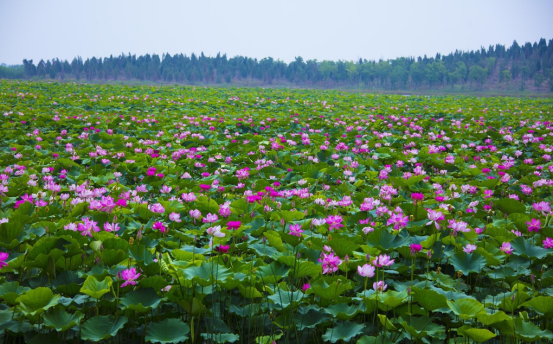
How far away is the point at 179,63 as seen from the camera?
11581 cm

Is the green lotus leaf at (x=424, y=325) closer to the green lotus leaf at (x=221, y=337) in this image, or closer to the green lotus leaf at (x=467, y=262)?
the green lotus leaf at (x=467, y=262)

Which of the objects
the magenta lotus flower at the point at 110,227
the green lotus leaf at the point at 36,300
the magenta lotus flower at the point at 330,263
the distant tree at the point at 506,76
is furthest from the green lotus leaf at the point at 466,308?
the distant tree at the point at 506,76

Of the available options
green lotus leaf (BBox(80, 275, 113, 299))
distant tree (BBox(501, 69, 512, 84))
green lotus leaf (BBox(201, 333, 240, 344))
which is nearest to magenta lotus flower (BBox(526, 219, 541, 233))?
green lotus leaf (BBox(201, 333, 240, 344))

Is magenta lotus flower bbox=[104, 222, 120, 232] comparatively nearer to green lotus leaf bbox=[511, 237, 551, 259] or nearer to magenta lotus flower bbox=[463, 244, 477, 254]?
magenta lotus flower bbox=[463, 244, 477, 254]

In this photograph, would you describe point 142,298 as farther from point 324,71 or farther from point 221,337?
point 324,71

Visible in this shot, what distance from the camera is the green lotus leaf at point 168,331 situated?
1.65m

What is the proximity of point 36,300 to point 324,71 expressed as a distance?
371 ft

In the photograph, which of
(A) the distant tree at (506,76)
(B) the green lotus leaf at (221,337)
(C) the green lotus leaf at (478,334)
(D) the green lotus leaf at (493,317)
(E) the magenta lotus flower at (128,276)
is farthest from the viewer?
(A) the distant tree at (506,76)

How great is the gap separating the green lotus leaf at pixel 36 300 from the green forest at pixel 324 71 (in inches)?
4155

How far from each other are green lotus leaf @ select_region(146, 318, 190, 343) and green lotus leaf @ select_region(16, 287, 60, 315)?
47 centimetres

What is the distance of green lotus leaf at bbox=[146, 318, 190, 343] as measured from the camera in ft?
5.41

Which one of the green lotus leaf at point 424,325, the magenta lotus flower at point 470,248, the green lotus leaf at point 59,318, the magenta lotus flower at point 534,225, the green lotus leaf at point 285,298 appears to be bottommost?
the green lotus leaf at point 424,325

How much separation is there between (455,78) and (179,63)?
87258 millimetres

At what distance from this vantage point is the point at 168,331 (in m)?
1.71
